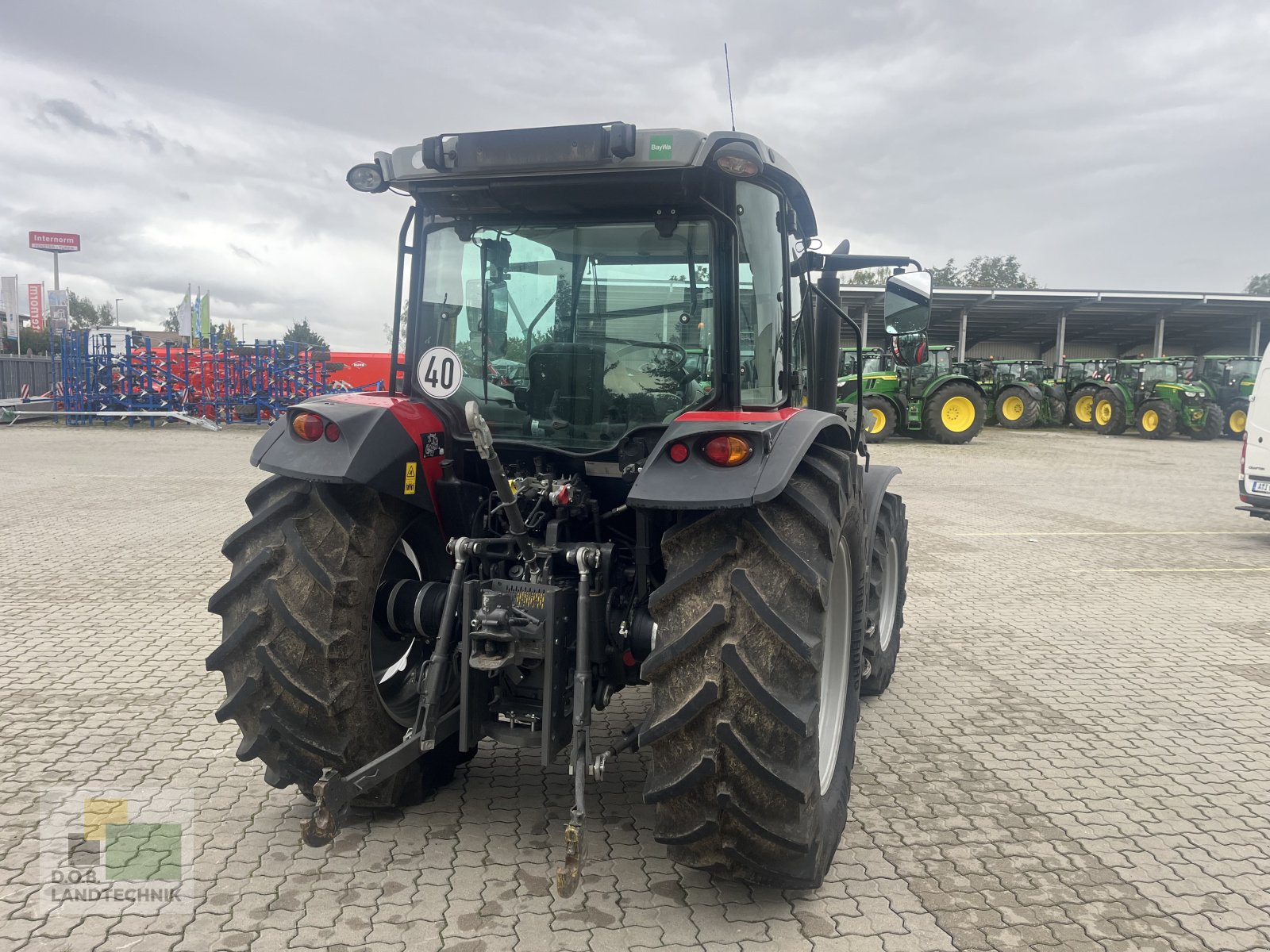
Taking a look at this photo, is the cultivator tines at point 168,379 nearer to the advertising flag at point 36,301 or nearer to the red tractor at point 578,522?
the red tractor at point 578,522

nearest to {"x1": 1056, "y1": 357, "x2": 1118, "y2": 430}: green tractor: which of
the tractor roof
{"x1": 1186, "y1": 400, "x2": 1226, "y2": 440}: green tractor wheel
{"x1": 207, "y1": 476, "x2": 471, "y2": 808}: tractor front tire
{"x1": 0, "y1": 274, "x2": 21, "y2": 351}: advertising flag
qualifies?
{"x1": 1186, "y1": 400, "x2": 1226, "y2": 440}: green tractor wheel

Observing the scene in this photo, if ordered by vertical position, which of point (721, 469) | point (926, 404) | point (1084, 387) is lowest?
point (721, 469)

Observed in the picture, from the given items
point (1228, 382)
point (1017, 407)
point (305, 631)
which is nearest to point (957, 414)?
point (1017, 407)

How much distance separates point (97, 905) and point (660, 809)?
5.80 ft

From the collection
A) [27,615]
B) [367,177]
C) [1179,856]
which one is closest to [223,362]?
[27,615]

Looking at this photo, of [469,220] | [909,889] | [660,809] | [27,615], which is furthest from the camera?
[27,615]

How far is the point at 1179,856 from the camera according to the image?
3.20 m

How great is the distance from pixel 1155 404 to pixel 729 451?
86.4ft

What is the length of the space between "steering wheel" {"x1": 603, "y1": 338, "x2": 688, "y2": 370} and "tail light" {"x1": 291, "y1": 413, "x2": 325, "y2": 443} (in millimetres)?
1055

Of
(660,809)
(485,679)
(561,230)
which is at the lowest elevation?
(660,809)

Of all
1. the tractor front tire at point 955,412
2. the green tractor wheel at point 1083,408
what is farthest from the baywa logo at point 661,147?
the green tractor wheel at point 1083,408

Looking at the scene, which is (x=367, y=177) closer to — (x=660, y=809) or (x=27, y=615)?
(x=660, y=809)

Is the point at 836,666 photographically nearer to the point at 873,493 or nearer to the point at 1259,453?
the point at 873,493

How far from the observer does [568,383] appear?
10.9ft
